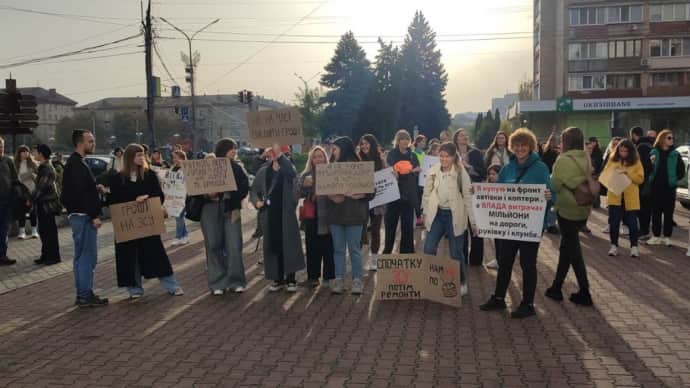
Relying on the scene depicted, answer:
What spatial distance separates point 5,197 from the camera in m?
Result: 11.4

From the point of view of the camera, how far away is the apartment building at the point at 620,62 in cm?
5997

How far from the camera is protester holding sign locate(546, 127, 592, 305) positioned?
7.37m

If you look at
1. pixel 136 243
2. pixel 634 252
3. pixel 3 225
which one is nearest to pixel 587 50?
pixel 634 252

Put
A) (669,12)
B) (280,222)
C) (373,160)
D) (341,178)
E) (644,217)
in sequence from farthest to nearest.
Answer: (669,12) < (644,217) < (373,160) < (280,222) < (341,178)

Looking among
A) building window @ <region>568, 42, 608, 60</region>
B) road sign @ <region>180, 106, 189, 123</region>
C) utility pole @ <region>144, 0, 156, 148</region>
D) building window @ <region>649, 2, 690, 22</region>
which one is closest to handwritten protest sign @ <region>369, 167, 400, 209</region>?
utility pole @ <region>144, 0, 156, 148</region>

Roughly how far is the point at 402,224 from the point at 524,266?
275cm

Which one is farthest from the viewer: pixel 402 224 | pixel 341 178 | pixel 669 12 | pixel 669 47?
pixel 669 47

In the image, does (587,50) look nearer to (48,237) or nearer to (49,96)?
(48,237)

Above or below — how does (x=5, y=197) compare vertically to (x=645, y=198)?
above

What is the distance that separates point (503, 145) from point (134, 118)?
3571 inches

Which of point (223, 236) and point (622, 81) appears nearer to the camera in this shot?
point (223, 236)

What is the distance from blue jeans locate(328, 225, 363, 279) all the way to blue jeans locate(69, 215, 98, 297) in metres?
2.79

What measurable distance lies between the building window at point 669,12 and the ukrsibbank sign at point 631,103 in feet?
30.1

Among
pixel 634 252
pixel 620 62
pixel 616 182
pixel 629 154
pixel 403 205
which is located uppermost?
pixel 620 62
